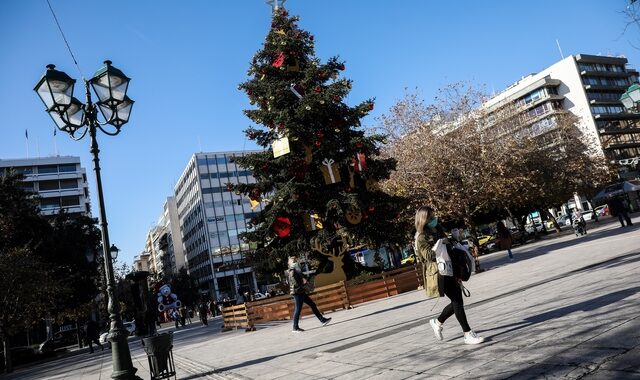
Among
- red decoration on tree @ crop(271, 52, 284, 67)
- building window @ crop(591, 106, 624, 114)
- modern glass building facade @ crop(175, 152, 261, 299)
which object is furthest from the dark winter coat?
building window @ crop(591, 106, 624, 114)

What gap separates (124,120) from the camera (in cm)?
830

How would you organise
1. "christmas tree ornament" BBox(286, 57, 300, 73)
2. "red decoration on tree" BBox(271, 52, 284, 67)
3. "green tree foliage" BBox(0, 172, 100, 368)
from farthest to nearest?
"green tree foliage" BBox(0, 172, 100, 368), "christmas tree ornament" BBox(286, 57, 300, 73), "red decoration on tree" BBox(271, 52, 284, 67)

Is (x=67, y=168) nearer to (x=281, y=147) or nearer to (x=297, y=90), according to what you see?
(x=297, y=90)

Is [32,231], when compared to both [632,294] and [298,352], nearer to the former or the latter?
[298,352]

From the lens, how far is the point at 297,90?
63.7ft

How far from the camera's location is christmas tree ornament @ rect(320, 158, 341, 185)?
18688 mm

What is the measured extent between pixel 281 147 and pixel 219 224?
6586 centimetres

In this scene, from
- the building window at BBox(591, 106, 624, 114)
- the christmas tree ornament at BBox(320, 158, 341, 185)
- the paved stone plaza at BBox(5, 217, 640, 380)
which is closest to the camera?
the paved stone plaza at BBox(5, 217, 640, 380)

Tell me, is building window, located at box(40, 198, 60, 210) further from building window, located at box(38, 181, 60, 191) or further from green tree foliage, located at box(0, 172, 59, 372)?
green tree foliage, located at box(0, 172, 59, 372)

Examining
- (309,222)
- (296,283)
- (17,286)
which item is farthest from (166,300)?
(296,283)

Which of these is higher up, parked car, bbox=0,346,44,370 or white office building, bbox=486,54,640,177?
white office building, bbox=486,54,640,177

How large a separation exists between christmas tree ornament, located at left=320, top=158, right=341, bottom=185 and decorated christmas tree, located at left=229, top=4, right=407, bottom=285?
0.04m

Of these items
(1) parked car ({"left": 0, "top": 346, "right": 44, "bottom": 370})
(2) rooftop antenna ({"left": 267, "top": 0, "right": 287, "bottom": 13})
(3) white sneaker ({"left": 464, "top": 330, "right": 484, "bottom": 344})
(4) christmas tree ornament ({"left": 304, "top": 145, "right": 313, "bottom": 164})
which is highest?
(2) rooftop antenna ({"left": 267, "top": 0, "right": 287, "bottom": 13})

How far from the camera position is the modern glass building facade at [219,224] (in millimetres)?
79688
